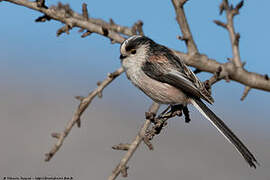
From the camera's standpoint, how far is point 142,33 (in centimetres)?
533

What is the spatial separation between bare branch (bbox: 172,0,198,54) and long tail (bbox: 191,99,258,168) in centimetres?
103

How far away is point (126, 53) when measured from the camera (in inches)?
231

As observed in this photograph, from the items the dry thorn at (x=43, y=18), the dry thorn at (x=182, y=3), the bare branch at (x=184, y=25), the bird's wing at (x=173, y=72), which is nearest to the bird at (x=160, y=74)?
the bird's wing at (x=173, y=72)

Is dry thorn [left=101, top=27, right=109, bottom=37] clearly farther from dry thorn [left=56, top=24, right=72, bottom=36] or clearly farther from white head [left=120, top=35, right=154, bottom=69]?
white head [left=120, top=35, right=154, bottom=69]

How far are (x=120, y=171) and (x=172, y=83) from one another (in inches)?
84.4

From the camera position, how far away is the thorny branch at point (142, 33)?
14.3 ft

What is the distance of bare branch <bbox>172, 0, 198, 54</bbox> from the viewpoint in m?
4.96

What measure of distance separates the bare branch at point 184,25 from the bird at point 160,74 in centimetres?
73

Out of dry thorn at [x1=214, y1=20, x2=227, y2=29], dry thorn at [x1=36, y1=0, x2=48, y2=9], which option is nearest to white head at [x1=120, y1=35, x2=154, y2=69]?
dry thorn at [x1=36, y1=0, x2=48, y2=9]

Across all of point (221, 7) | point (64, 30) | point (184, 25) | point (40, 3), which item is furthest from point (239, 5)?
point (40, 3)

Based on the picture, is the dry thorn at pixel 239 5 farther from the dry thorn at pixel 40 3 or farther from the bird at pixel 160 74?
the dry thorn at pixel 40 3

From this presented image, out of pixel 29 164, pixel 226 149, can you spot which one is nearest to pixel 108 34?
pixel 29 164

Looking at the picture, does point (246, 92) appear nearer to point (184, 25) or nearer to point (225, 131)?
point (225, 131)

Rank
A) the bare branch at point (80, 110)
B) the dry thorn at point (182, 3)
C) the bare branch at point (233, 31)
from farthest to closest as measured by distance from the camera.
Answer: the dry thorn at point (182, 3), the bare branch at point (233, 31), the bare branch at point (80, 110)
